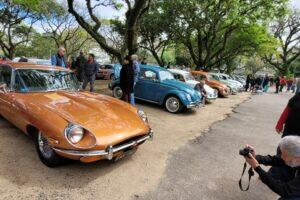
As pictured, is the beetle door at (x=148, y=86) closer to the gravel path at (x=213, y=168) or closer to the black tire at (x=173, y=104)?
the black tire at (x=173, y=104)

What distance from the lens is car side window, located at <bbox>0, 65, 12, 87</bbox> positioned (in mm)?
5152

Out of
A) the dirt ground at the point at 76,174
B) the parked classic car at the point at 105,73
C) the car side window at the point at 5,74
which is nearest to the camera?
the dirt ground at the point at 76,174

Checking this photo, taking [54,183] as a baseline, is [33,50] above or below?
above

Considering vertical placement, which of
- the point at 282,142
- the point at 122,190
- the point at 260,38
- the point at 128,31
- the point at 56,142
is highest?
the point at 260,38

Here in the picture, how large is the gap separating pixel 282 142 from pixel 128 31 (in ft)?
28.5

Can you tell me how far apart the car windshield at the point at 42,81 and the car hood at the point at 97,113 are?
0.90 feet

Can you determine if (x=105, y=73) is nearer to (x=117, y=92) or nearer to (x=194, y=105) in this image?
(x=117, y=92)

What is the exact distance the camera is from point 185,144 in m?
5.71

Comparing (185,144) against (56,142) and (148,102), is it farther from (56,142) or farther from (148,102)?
(148,102)

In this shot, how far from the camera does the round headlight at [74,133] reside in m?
3.56

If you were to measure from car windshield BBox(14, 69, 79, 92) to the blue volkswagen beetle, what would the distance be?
4.25 m

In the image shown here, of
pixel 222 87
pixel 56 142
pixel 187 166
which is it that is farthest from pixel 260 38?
pixel 56 142

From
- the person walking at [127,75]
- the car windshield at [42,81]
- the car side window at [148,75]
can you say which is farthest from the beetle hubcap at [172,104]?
the car windshield at [42,81]

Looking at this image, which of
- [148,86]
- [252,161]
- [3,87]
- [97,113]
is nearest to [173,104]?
[148,86]
